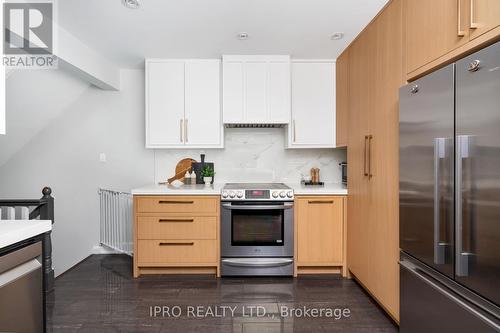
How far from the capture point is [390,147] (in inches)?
81.3

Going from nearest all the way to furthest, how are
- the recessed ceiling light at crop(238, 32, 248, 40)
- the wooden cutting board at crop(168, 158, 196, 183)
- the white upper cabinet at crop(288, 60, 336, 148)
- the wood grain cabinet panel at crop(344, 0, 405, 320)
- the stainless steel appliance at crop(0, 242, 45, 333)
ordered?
the stainless steel appliance at crop(0, 242, 45, 333) < the wood grain cabinet panel at crop(344, 0, 405, 320) < the recessed ceiling light at crop(238, 32, 248, 40) < the white upper cabinet at crop(288, 60, 336, 148) < the wooden cutting board at crop(168, 158, 196, 183)

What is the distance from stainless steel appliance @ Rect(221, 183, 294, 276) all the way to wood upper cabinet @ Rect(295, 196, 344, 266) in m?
0.11

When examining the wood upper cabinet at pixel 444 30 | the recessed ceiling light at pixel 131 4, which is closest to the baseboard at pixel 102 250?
the recessed ceiling light at pixel 131 4

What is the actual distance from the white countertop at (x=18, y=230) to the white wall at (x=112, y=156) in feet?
8.02

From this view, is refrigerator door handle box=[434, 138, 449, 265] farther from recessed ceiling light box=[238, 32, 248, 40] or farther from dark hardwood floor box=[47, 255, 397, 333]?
recessed ceiling light box=[238, 32, 248, 40]

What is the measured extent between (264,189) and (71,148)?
8.65 ft

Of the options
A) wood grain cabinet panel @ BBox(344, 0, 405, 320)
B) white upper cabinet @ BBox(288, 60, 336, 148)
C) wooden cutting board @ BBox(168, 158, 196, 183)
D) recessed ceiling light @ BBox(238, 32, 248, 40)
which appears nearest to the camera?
wood grain cabinet panel @ BBox(344, 0, 405, 320)

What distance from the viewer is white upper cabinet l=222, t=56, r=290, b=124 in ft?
10.7

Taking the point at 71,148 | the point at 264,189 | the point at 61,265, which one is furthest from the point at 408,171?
the point at 61,265

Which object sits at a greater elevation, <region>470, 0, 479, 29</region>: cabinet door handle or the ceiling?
the ceiling

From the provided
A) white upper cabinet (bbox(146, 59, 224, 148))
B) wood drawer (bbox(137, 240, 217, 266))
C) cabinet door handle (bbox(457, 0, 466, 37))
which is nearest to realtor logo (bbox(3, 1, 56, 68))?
white upper cabinet (bbox(146, 59, 224, 148))

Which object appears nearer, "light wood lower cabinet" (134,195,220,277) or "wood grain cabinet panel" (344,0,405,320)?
"wood grain cabinet panel" (344,0,405,320)

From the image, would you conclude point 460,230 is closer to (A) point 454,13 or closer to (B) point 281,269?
(A) point 454,13

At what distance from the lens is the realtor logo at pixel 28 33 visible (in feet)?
6.77
